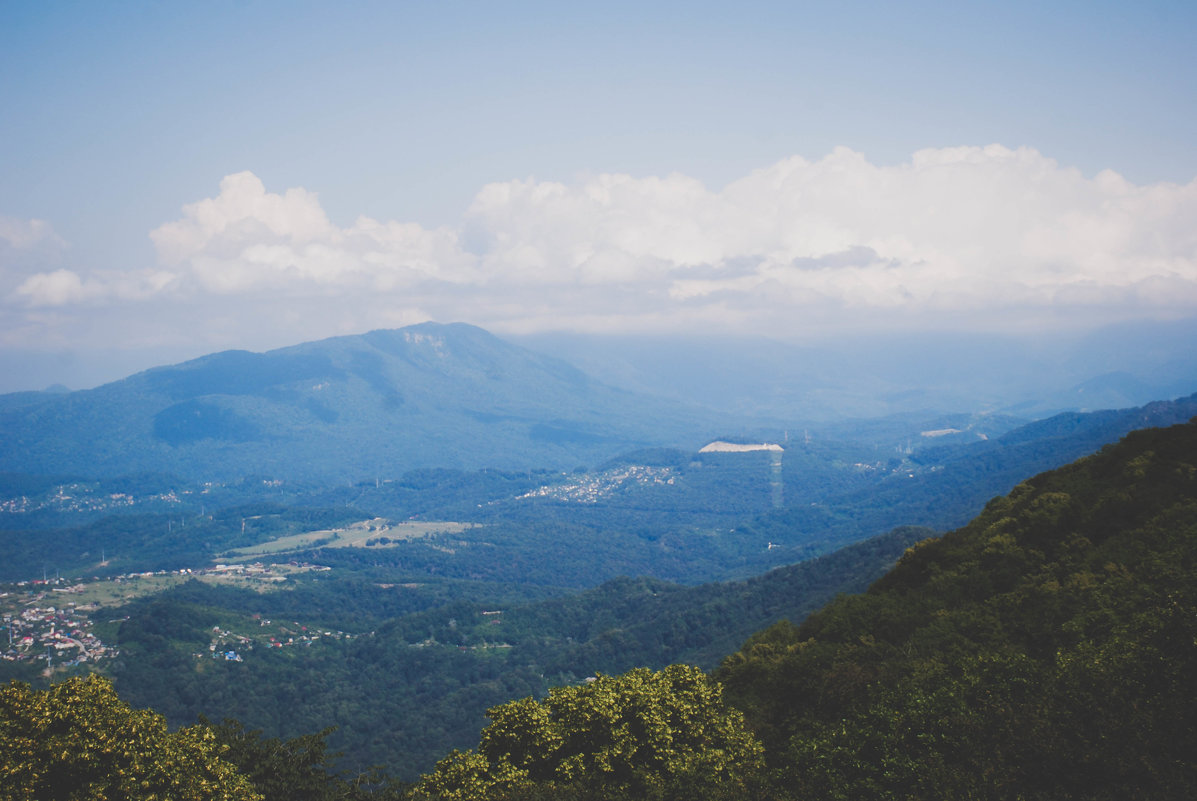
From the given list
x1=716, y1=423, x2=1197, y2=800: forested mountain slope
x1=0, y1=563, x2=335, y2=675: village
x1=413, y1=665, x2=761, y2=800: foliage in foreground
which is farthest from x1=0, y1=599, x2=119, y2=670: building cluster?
x1=716, y1=423, x2=1197, y2=800: forested mountain slope

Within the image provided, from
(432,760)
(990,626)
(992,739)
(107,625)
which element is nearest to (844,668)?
(990,626)

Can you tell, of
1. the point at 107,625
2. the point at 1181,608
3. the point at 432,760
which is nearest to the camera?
the point at 1181,608

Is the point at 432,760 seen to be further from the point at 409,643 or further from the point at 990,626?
the point at 990,626

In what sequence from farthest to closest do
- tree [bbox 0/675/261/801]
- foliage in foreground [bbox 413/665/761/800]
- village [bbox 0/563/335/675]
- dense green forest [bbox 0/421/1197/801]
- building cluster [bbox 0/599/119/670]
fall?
1. village [bbox 0/563/335/675]
2. building cluster [bbox 0/599/119/670]
3. foliage in foreground [bbox 413/665/761/800]
4. dense green forest [bbox 0/421/1197/801]
5. tree [bbox 0/675/261/801]

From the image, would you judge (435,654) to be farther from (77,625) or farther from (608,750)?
(608,750)

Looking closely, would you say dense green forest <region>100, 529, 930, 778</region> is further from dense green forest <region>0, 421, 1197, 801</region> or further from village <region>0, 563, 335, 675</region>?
dense green forest <region>0, 421, 1197, 801</region>

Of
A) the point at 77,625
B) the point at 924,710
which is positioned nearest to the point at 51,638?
the point at 77,625
